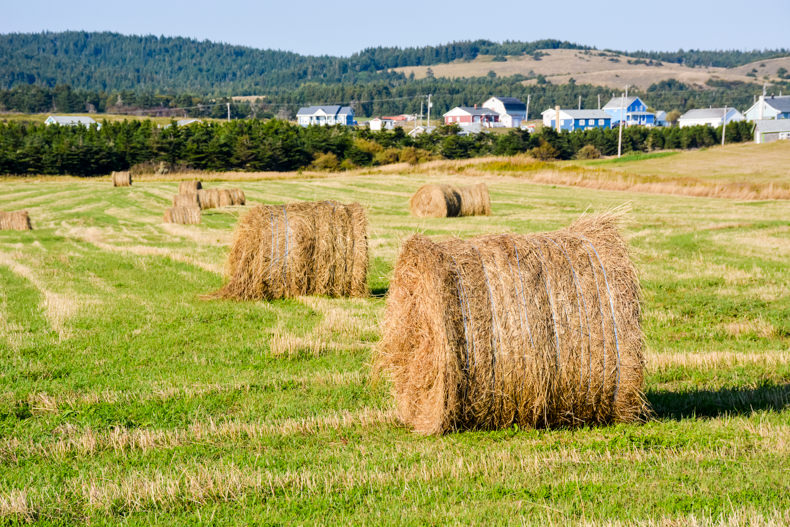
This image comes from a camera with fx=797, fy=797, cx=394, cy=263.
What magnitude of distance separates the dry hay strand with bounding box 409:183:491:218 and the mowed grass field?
15640 mm

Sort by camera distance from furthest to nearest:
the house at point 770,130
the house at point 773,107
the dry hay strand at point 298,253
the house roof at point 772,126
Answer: the house at point 773,107 < the house roof at point 772,126 < the house at point 770,130 < the dry hay strand at point 298,253

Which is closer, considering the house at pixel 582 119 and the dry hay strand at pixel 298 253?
the dry hay strand at pixel 298 253

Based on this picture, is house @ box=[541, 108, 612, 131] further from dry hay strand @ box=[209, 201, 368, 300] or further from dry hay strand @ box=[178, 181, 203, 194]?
dry hay strand @ box=[209, 201, 368, 300]

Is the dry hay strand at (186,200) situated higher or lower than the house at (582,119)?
lower

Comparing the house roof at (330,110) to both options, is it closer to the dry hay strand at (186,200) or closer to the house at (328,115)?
the house at (328,115)

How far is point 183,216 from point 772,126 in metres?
97.8

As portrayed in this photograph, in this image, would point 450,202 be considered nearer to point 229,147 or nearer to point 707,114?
point 229,147

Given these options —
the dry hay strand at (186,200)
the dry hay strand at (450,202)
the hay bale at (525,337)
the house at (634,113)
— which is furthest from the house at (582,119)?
the hay bale at (525,337)

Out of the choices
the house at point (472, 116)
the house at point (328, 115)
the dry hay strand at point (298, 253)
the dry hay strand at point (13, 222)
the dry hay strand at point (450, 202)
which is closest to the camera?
the dry hay strand at point (298, 253)

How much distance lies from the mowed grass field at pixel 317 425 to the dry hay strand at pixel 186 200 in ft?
58.1

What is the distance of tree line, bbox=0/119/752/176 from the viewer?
2411 inches

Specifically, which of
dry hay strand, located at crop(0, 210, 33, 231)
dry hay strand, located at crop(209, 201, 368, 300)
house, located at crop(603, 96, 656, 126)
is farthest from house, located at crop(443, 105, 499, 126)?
dry hay strand, located at crop(209, 201, 368, 300)

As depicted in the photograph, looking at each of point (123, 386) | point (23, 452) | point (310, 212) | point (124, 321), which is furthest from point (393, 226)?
point (23, 452)

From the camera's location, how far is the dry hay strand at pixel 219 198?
36812 mm
